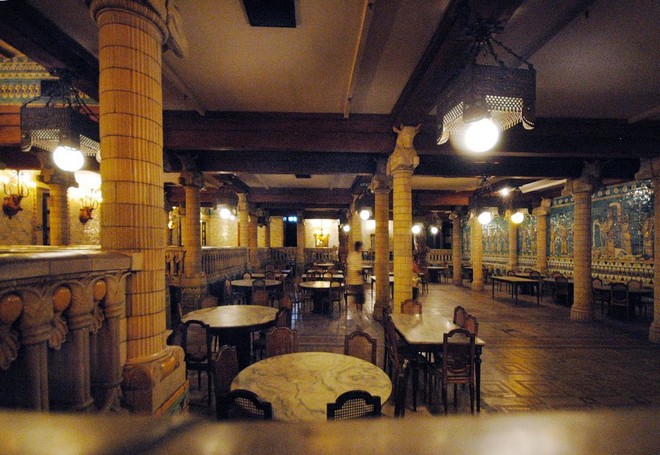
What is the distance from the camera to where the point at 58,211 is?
28.7 ft

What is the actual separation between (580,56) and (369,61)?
2748 millimetres

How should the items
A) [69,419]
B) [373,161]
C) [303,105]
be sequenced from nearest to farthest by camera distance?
1. [69,419]
2. [303,105]
3. [373,161]

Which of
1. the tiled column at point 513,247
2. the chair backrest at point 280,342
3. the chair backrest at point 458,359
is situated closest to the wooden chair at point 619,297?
the tiled column at point 513,247

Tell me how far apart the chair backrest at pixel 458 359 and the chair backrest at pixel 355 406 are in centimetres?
197

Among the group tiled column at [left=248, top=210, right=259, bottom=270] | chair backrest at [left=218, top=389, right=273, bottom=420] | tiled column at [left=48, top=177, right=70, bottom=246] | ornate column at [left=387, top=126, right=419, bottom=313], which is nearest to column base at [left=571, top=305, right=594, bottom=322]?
ornate column at [left=387, top=126, right=419, bottom=313]

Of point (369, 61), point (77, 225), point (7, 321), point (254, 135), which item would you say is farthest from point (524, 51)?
point (77, 225)

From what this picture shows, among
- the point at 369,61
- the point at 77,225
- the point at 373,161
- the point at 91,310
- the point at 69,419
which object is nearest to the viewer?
the point at 69,419

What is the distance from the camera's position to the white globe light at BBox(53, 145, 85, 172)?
4.44 metres

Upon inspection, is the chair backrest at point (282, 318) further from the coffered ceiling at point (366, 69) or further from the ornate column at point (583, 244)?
the ornate column at point (583, 244)

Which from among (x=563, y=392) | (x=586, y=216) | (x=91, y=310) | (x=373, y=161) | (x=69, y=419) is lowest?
(x=563, y=392)

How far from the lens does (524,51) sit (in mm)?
4090

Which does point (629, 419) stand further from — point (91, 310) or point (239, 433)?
point (91, 310)

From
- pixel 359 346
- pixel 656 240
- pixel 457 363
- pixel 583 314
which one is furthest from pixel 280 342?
pixel 583 314

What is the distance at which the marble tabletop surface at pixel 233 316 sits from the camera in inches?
194
